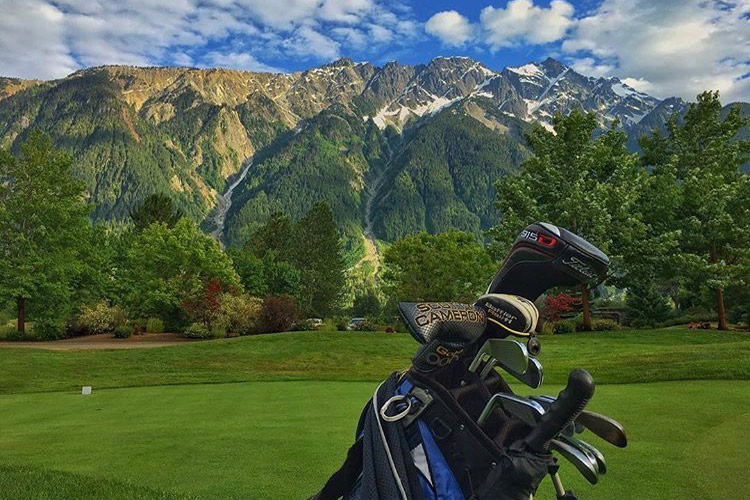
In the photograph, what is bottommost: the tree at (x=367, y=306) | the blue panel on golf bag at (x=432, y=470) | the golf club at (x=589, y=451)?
the tree at (x=367, y=306)

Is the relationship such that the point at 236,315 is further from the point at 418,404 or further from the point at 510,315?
the point at 510,315

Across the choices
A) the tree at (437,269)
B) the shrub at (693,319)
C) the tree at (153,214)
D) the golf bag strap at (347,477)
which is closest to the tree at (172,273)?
the tree at (437,269)

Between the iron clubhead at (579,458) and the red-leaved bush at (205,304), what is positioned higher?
the iron clubhead at (579,458)

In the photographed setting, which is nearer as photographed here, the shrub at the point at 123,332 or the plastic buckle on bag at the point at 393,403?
the plastic buckle on bag at the point at 393,403

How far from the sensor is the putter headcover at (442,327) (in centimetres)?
176

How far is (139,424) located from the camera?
7.55 meters

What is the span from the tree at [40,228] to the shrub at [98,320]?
2329 millimetres

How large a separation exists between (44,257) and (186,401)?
80.2 feet

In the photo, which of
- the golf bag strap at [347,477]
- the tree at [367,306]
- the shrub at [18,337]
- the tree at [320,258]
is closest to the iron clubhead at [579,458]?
the golf bag strap at [347,477]

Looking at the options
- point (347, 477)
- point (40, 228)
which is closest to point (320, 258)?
point (40, 228)

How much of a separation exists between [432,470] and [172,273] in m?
39.0

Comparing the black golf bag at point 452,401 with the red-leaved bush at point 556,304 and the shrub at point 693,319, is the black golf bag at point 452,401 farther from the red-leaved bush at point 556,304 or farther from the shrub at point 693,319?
the shrub at point 693,319

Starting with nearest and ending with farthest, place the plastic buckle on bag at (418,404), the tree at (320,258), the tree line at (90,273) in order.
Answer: the plastic buckle on bag at (418,404), the tree line at (90,273), the tree at (320,258)

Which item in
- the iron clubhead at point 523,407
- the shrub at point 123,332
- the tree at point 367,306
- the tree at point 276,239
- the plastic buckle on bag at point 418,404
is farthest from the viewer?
the tree at point 367,306
